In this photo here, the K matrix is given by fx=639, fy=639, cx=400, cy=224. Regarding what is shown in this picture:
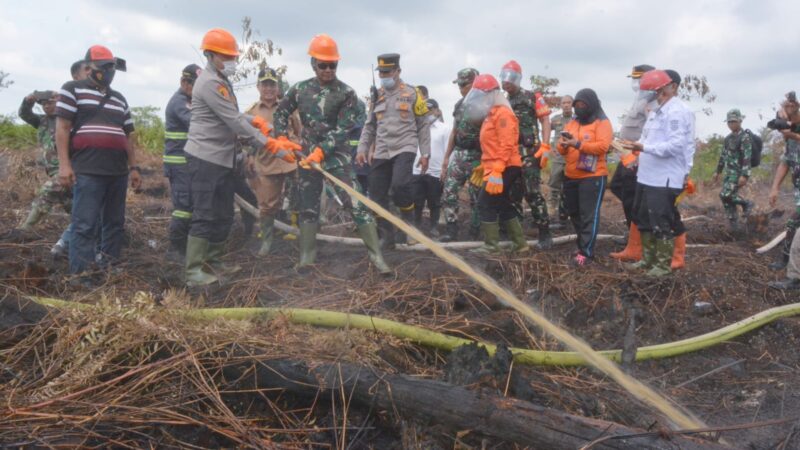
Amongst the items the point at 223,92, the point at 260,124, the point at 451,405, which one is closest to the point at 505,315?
the point at 451,405

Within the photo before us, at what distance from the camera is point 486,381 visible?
3.13 meters

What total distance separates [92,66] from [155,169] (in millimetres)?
8947

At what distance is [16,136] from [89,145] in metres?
10.7

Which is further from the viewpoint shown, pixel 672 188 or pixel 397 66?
pixel 397 66

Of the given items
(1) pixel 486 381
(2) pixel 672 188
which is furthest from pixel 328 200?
(1) pixel 486 381

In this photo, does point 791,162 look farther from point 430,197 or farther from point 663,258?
point 430,197

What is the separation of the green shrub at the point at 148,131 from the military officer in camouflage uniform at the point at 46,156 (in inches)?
286

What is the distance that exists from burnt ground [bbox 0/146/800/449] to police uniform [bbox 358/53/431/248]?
2.50ft

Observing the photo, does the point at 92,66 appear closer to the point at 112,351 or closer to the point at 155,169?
the point at 112,351

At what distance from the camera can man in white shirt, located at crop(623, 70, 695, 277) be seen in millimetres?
5699

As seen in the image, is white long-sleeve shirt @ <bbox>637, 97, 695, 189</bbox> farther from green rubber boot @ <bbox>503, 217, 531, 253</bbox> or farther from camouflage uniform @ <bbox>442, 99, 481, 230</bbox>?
camouflage uniform @ <bbox>442, 99, 481, 230</bbox>

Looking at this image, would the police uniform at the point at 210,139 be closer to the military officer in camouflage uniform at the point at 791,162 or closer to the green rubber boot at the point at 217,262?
the green rubber boot at the point at 217,262

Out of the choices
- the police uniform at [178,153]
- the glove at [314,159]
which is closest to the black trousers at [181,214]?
the police uniform at [178,153]

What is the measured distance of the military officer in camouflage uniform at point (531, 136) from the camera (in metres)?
7.18
